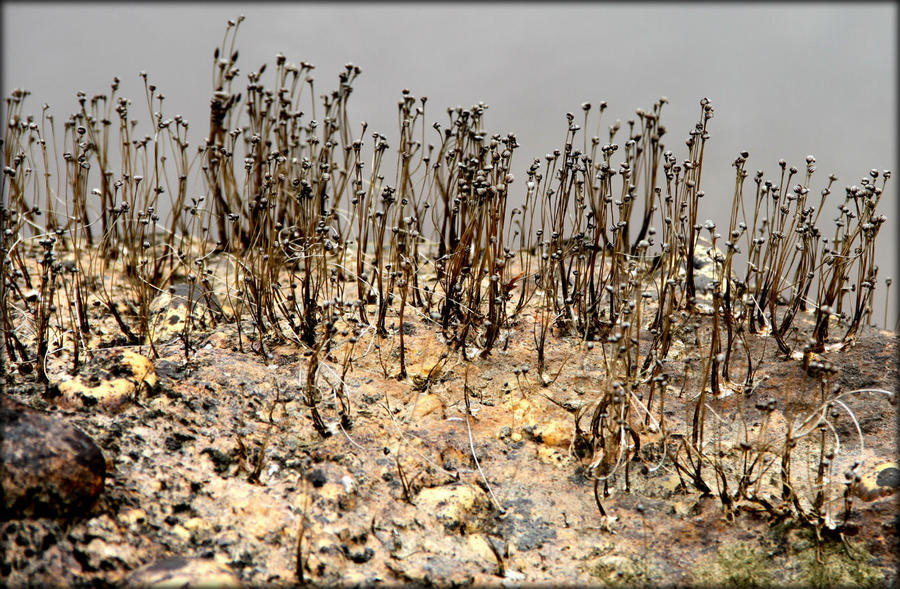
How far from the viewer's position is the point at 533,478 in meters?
2.72

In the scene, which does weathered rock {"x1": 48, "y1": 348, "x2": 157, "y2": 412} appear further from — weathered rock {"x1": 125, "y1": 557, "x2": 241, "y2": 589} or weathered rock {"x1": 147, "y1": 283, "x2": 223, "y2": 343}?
weathered rock {"x1": 125, "y1": 557, "x2": 241, "y2": 589}

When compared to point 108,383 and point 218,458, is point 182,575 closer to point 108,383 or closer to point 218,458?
point 218,458

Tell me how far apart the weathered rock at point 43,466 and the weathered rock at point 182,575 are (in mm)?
316

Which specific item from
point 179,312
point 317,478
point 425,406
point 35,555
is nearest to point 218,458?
point 317,478

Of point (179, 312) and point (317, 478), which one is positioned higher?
point (179, 312)

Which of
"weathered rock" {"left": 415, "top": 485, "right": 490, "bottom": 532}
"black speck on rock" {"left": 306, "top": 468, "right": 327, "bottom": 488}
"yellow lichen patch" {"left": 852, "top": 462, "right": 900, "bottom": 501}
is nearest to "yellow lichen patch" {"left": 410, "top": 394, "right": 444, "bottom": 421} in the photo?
"weathered rock" {"left": 415, "top": 485, "right": 490, "bottom": 532}

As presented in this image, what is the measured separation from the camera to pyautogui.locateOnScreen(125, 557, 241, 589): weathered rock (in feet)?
5.95

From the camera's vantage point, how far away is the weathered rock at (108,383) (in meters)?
2.62

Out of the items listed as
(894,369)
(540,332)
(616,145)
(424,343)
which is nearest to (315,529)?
(424,343)

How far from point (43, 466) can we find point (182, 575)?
21.6 inches

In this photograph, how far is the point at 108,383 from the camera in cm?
268

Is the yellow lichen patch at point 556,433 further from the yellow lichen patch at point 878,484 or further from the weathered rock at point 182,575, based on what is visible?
the weathered rock at point 182,575

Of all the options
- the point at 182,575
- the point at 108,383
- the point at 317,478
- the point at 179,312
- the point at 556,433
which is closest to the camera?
the point at 182,575

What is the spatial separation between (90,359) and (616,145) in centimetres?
240
